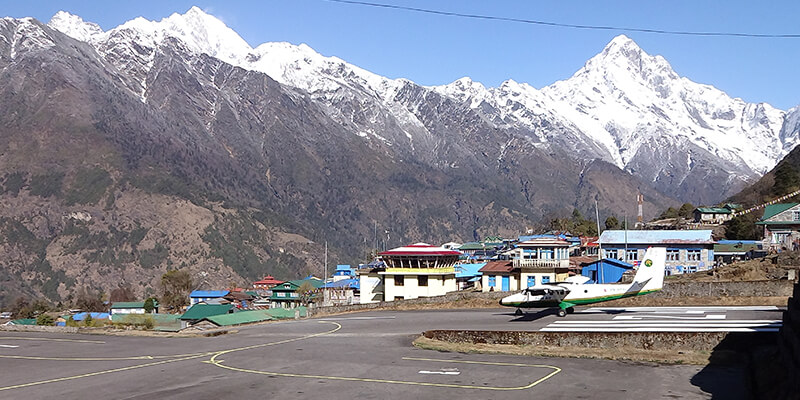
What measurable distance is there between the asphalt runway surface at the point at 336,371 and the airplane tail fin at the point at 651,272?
1820 mm

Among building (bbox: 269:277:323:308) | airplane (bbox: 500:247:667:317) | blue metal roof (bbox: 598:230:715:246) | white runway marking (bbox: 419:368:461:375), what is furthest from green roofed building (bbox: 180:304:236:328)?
white runway marking (bbox: 419:368:461:375)

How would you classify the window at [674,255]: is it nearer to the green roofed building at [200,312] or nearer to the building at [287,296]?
the green roofed building at [200,312]

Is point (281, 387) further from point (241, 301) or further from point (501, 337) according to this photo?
point (241, 301)

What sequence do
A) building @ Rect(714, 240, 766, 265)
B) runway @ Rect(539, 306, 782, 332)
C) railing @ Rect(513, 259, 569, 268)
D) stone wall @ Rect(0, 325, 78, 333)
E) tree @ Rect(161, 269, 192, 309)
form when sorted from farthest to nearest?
tree @ Rect(161, 269, 192, 309) < building @ Rect(714, 240, 766, 265) < railing @ Rect(513, 259, 569, 268) < stone wall @ Rect(0, 325, 78, 333) < runway @ Rect(539, 306, 782, 332)

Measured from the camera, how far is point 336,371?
31.8m

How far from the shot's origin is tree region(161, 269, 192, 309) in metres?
175

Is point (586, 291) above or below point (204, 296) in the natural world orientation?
above

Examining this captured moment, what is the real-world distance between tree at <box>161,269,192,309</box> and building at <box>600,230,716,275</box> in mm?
110414

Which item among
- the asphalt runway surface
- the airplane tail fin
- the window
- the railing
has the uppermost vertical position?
the window

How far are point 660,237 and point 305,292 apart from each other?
82.5 metres

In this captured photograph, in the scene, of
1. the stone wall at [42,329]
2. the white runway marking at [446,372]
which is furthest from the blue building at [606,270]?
the stone wall at [42,329]

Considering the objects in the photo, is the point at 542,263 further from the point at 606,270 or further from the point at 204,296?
the point at 204,296

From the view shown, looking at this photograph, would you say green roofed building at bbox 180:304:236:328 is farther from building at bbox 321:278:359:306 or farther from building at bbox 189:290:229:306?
building at bbox 189:290:229:306

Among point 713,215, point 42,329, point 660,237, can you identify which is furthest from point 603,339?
point 713,215
